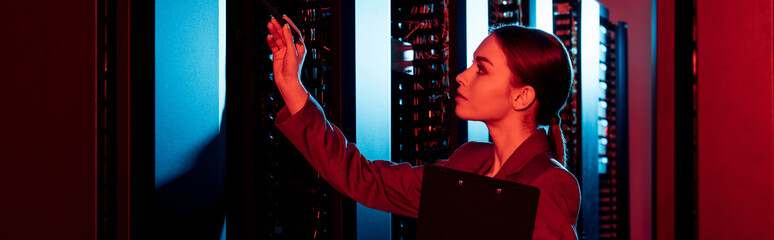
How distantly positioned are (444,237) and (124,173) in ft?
1.81

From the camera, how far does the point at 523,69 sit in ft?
3.40

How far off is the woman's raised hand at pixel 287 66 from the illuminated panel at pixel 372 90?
0.31m

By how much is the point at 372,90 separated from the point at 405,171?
0.31 m

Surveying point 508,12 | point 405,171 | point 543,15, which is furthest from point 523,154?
point 543,15

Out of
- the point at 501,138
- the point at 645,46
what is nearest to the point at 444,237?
the point at 501,138

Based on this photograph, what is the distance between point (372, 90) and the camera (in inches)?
56.5

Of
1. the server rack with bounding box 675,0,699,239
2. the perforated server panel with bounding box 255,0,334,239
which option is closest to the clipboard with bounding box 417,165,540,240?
the perforated server panel with bounding box 255,0,334,239

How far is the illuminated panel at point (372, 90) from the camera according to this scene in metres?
1.37

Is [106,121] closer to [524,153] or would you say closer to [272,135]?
[272,135]

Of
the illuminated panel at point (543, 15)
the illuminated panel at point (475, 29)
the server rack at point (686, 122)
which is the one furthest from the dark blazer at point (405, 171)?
the illuminated panel at point (543, 15)

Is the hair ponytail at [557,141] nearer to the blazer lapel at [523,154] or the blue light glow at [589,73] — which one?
the blazer lapel at [523,154]

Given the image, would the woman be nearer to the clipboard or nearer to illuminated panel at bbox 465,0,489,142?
the clipboard

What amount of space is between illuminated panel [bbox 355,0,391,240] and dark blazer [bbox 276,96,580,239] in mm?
204

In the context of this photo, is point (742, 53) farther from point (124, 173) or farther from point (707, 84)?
point (124, 173)
